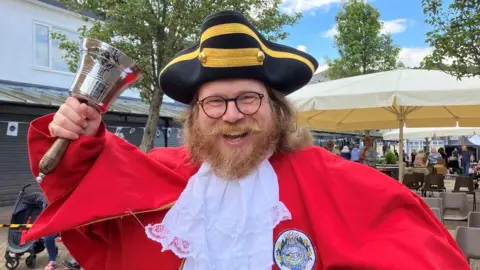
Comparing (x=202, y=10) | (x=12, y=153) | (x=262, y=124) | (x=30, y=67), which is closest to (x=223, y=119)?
(x=262, y=124)

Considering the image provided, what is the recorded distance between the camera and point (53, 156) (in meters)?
1.50

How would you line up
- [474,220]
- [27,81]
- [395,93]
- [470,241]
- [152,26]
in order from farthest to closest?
[27,81]
[152,26]
[395,93]
[474,220]
[470,241]

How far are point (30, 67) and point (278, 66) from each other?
42.6 ft

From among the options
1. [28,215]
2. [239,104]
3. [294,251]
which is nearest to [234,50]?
[239,104]

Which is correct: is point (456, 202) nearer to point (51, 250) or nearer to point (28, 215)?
point (51, 250)

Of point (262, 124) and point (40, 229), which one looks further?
point (262, 124)

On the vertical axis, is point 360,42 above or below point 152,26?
above

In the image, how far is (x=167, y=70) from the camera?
1919 millimetres

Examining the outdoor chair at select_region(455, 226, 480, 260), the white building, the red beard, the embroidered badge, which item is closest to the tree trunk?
the white building

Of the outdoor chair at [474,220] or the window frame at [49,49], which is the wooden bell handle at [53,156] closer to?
the outdoor chair at [474,220]

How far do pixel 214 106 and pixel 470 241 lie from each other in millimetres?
3674

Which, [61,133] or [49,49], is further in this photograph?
[49,49]

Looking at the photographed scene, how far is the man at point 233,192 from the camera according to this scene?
1.53 m

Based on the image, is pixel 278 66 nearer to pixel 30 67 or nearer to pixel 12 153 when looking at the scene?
pixel 12 153
